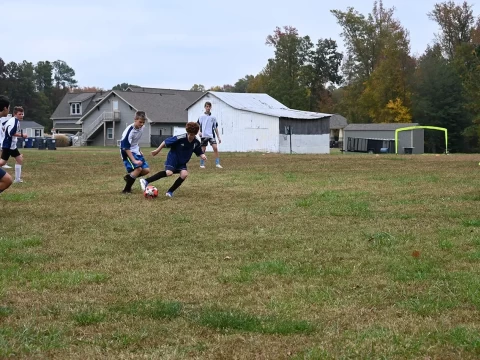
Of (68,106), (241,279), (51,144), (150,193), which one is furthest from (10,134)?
(68,106)

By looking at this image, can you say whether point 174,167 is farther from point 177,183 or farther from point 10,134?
point 10,134

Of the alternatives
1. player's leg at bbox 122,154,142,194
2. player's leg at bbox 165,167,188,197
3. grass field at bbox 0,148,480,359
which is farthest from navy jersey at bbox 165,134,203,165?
grass field at bbox 0,148,480,359

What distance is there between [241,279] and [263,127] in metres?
46.1

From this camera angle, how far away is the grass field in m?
4.79

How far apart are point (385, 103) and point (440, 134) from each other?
9160 millimetres

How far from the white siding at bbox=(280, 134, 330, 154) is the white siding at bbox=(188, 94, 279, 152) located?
92 centimetres

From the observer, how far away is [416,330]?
197 inches

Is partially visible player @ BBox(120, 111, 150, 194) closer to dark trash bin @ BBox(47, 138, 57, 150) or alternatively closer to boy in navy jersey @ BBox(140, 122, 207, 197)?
boy in navy jersey @ BBox(140, 122, 207, 197)

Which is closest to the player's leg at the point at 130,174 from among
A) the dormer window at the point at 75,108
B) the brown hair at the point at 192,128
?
the brown hair at the point at 192,128

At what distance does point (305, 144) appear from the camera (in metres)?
54.3

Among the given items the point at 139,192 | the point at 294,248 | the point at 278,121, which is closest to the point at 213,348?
the point at 294,248

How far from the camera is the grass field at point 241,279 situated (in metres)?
4.79

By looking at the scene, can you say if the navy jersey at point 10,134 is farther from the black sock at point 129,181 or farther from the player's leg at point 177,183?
the player's leg at point 177,183

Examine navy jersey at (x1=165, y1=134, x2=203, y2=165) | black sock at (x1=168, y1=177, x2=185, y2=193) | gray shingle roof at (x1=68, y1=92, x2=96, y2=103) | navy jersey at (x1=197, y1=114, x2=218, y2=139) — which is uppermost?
gray shingle roof at (x1=68, y1=92, x2=96, y2=103)
